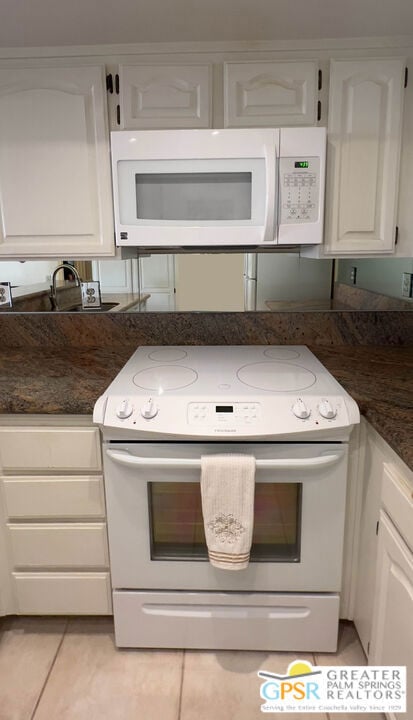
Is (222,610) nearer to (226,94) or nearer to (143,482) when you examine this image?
(143,482)

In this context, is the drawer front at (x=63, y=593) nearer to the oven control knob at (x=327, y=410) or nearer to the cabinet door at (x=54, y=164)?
the oven control knob at (x=327, y=410)

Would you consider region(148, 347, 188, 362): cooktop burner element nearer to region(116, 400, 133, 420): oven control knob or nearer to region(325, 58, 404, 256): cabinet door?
region(116, 400, 133, 420): oven control knob

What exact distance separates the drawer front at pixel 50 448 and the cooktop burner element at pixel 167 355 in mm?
439

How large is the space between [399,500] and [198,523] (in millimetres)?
644

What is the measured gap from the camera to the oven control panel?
4.28 ft

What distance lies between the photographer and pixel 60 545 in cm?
152

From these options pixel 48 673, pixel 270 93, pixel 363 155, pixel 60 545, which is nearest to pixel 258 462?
pixel 60 545

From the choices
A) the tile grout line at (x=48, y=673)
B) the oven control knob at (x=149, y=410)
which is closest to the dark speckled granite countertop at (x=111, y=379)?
the oven control knob at (x=149, y=410)

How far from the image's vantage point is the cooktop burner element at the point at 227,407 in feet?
4.26

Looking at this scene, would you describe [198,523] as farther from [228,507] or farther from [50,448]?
[50,448]

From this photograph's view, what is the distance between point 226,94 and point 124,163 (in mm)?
417

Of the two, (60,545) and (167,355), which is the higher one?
(167,355)

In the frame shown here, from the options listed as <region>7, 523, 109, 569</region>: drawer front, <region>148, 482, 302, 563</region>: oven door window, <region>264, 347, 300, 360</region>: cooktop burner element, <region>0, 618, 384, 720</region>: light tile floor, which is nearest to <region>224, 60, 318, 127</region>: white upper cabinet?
<region>264, 347, 300, 360</region>: cooktop burner element

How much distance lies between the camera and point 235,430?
4.23 ft
